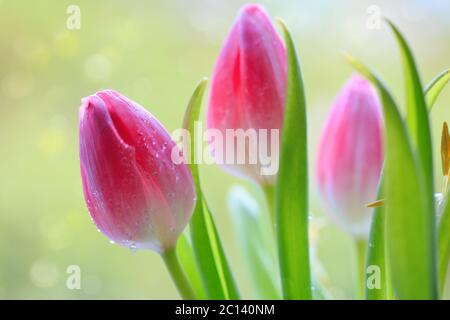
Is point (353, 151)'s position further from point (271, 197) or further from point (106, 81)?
point (106, 81)

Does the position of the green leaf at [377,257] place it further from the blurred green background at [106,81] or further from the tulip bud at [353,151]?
the blurred green background at [106,81]

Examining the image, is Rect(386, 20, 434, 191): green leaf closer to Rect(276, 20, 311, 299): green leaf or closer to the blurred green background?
Rect(276, 20, 311, 299): green leaf

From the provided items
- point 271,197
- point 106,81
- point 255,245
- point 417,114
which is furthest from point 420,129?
point 106,81

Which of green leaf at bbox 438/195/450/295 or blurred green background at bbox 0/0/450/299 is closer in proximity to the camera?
green leaf at bbox 438/195/450/295

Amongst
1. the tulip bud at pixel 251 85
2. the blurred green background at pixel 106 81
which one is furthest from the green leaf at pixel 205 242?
the blurred green background at pixel 106 81

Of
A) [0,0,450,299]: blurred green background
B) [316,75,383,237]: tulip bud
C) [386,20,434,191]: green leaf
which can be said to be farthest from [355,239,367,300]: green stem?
[0,0,450,299]: blurred green background
